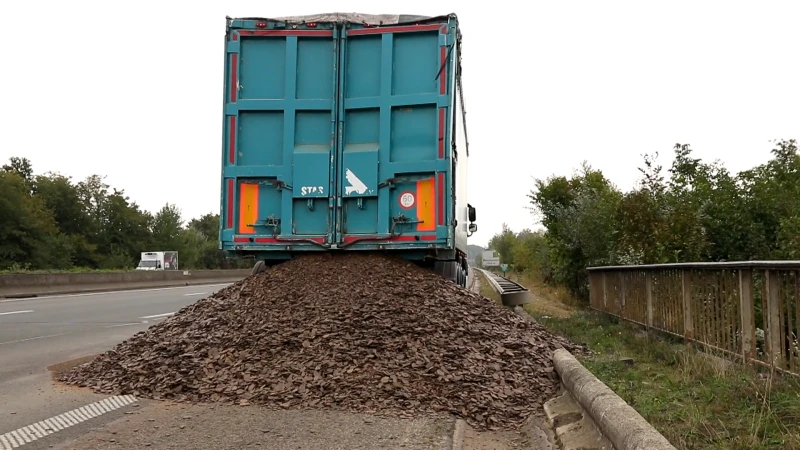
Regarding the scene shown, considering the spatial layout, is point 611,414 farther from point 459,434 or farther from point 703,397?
point 703,397

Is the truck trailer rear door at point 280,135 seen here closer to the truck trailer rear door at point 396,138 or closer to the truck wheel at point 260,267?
the truck trailer rear door at point 396,138

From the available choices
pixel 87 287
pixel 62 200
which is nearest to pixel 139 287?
pixel 87 287

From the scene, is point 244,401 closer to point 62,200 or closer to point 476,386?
point 476,386

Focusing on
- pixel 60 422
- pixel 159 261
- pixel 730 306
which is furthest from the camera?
pixel 159 261

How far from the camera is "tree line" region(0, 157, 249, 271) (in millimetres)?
60281

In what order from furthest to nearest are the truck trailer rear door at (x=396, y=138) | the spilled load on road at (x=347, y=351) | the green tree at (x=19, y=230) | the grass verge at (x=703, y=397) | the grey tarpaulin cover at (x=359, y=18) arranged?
the green tree at (x=19, y=230), the grey tarpaulin cover at (x=359, y=18), the truck trailer rear door at (x=396, y=138), the spilled load on road at (x=347, y=351), the grass verge at (x=703, y=397)

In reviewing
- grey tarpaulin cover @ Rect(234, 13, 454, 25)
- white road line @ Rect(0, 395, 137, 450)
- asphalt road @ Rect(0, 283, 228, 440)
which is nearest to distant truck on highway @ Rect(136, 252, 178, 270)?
asphalt road @ Rect(0, 283, 228, 440)

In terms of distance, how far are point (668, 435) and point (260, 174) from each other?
5.39 m

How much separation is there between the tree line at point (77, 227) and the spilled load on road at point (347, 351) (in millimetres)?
52523

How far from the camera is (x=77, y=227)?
256 feet

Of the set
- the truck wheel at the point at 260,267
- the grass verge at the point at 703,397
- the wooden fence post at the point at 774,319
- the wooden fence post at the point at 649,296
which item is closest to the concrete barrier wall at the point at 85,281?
the truck wheel at the point at 260,267

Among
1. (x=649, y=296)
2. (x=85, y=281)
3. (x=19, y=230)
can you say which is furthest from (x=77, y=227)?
(x=649, y=296)

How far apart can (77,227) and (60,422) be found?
82.5 meters

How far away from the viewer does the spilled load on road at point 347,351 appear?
504 centimetres
